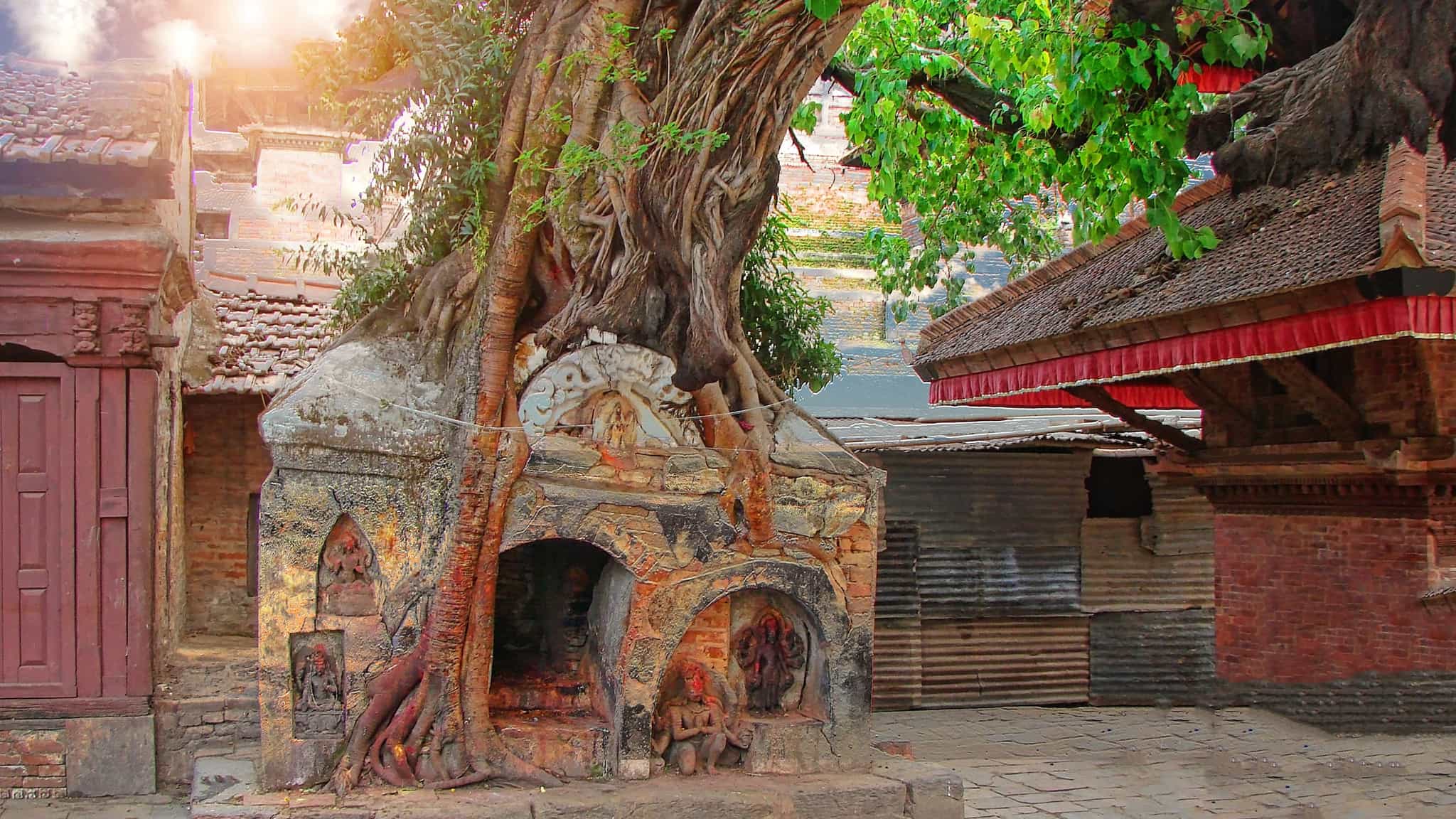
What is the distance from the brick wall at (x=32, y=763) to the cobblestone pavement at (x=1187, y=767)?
5959mm

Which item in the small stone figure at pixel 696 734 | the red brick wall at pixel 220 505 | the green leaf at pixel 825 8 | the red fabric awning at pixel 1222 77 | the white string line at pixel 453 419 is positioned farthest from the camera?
the red brick wall at pixel 220 505

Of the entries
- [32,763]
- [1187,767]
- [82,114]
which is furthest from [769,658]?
[82,114]

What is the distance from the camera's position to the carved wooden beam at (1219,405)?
9.00m

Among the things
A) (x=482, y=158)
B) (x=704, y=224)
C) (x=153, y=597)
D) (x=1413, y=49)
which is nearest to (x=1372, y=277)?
(x=1413, y=49)

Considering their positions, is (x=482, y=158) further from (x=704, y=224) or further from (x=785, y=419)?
(x=785, y=419)

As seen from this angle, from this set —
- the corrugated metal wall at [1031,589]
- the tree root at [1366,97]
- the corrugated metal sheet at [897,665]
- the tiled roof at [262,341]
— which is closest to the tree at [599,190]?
the tree root at [1366,97]

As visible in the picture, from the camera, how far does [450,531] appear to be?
7008 millimetres

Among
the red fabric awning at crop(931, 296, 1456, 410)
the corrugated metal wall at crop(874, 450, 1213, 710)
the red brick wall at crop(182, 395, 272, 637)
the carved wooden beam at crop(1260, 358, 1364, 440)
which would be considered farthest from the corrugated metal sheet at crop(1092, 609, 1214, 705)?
the red brick wall at crop(182, 395, 272, 637)

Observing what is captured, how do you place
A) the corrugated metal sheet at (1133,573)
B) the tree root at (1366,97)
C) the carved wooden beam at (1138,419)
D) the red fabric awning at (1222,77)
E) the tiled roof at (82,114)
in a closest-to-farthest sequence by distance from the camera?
1. the tree root at (1366,97)
2. the red fabric awning at (1222,77)
3. the tiled roof at (82,114)
4. the carved wooden beam at (1138,419)
5. the corrugated metal sheet at (1133,573)

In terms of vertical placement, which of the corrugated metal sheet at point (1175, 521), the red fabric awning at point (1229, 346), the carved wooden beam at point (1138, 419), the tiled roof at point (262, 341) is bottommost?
the corrugated metal sheet at point (1175, 521)

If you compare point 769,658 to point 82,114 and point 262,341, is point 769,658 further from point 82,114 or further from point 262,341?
point 82,114

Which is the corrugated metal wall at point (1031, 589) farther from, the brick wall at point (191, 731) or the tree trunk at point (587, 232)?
the brick wall at point (191, 731)

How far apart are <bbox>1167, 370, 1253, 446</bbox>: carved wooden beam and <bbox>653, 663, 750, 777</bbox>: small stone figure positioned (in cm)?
423

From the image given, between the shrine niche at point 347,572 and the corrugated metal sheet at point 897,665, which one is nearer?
the shrine niche at point 347,572
